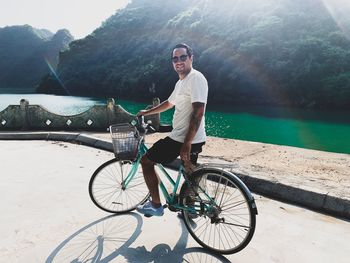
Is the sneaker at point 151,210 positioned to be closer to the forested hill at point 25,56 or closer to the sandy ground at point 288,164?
the sandy ground at point 288,164

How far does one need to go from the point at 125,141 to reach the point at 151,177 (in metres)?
0.48

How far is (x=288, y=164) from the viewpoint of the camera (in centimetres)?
661

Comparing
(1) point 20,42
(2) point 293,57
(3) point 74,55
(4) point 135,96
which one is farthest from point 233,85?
(1) point 20,42

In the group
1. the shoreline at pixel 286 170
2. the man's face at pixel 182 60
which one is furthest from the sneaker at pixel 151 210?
the man's face at pixel 182 60

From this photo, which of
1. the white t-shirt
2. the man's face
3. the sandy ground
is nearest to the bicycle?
the white t-shirt

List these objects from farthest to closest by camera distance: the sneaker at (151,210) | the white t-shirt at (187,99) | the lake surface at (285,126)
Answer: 1. the lake surface at (285,126)
2. the sneaker at (151,210)
3. the white t-shirt at (187,99)

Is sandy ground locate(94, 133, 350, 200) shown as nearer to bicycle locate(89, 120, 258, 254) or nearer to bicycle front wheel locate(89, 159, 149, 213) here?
bicycle locate(89, 120, 258, 254)

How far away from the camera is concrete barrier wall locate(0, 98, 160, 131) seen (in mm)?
12055

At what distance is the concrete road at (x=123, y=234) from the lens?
11.0 ft

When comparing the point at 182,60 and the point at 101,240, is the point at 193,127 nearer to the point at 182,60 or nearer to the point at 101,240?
the point at 182,60

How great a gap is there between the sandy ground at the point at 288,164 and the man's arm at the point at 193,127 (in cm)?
207

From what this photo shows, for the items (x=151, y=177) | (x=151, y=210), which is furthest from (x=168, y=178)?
(x=151, y=210)

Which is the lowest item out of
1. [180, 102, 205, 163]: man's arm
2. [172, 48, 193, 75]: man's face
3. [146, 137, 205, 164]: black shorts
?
[146, 137, 205, 164]: black shorts

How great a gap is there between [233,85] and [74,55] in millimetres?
68321
